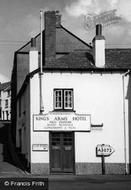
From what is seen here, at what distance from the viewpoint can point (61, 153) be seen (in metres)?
26.4

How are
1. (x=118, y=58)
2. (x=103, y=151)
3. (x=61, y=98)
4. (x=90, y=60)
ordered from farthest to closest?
1. (x=118, y=58)
2. (x=90, y=60)
3. (x=61, y=98)
4. (x=103, y=151)

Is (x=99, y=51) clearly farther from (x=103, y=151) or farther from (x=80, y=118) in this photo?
(x=103, y=151)

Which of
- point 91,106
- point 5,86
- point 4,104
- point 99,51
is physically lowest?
point 91,106

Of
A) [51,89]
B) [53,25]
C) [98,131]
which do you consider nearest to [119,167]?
[98,131]

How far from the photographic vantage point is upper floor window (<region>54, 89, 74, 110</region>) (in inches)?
1051

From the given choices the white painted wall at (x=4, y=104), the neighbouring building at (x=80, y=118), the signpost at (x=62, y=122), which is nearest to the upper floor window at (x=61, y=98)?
the neighbouring building at (x=80, y=118)

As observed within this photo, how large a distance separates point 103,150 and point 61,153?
2.73 meters

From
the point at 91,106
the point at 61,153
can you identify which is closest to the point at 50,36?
the point at 91,106

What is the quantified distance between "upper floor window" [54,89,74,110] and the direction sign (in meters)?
3.16

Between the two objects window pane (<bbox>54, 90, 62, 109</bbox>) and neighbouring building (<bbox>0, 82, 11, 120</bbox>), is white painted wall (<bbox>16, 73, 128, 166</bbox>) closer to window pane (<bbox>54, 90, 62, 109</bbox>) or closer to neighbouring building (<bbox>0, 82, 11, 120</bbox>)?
window pane (<bbox>54, 90, 62, 109</bbox>)

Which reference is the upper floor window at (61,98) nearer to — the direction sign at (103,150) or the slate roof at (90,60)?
the slate roof at (90,60)

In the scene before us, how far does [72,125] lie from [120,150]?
11.6ft

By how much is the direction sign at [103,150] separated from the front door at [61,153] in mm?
1689

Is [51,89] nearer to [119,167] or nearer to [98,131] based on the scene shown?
[98,131]
